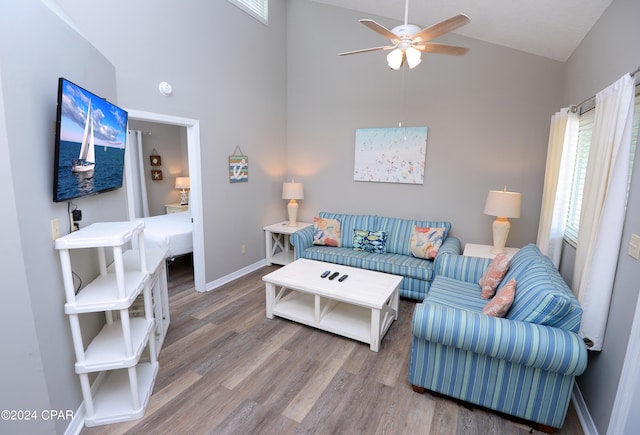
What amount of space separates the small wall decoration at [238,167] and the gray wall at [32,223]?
7.24 ft

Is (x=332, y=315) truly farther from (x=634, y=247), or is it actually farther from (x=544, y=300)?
(x=634, y=247)

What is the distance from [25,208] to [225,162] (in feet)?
8.25

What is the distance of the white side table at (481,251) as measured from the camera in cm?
338

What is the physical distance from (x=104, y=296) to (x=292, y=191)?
3112mm

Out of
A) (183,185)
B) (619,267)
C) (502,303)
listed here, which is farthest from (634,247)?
(183,185)

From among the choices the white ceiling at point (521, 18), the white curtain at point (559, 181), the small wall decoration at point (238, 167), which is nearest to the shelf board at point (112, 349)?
the small wall decoration at point (238, 167)

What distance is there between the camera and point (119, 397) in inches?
80.1

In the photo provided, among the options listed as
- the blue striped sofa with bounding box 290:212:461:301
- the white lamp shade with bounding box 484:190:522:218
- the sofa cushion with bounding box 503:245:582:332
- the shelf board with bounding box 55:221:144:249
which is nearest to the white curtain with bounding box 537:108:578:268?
the white lamp shade with bounding box 484:190:522:218

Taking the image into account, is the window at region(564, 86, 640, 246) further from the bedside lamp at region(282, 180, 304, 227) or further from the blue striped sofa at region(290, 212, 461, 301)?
the bedside lamp at region(282, 180, 304, 227)

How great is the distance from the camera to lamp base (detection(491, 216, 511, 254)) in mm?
3389

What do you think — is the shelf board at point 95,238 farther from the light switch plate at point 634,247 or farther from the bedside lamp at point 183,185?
the bedside lamp at point 183,185

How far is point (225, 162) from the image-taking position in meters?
3.91

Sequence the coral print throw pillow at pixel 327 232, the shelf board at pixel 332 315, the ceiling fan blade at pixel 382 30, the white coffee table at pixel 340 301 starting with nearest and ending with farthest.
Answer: the ceiling fan blade at pixel 382 30 → the white coffee table at pixel 340 301 → the shelf board at pixel 332 315 → the coral print throw pillow at pixel 327 232

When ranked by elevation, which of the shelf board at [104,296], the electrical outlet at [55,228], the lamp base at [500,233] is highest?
the electrical outlet at [55,228]
